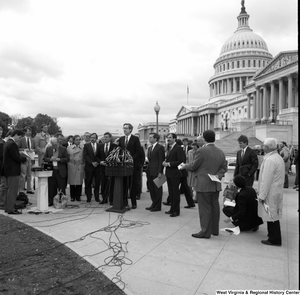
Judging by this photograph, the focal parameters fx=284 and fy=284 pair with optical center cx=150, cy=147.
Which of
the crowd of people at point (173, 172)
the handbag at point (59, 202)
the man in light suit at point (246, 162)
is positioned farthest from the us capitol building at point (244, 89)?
the handbag at point (59, 202)

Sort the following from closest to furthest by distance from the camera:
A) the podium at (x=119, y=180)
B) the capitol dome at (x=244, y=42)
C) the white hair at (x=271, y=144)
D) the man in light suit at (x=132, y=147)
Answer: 1. the white hair at (x=271, y=144)
2. the podium at (x=119, y=180)
3. the man in light suit at (x=132, y=147)
4. the capitol dome at (x=244, y=42)

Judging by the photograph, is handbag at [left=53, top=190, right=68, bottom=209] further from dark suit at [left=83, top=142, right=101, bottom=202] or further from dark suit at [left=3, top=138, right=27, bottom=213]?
dark suit at [left=3, top=138, right=27, bottom=213]

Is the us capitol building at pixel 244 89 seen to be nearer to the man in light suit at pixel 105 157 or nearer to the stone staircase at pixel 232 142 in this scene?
the stone staircase at pixel 232 142

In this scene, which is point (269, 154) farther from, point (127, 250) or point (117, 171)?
point (117, 171)

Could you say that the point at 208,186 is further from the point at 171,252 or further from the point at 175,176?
the point at 175,176

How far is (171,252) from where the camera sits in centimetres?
546

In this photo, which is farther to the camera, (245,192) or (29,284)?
(245,192)

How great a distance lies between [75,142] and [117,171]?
290 cm

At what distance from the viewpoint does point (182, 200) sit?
443 inches

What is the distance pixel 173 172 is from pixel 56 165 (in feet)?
13.2

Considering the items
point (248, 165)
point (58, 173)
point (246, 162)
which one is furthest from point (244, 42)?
point (58, 173)

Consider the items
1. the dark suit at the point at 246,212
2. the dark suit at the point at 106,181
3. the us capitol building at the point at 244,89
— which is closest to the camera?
the dark suit at the point at 246,212

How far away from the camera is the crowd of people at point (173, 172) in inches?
236

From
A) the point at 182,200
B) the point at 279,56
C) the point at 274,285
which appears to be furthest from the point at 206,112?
the point at 274,285
